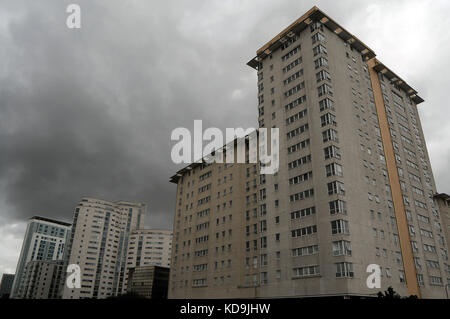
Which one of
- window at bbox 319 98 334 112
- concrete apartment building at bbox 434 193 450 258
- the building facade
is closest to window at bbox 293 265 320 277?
window at bbox 319 98 334 112

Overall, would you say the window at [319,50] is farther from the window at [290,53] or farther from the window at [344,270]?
the window at [344,270]

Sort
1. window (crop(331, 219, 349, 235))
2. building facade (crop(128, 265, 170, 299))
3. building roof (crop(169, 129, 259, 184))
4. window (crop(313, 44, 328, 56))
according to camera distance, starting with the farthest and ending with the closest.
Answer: building facade (crop(128, 265, 170, 299)) → building roof (crop(169, 129, 259, 184)) → window (crop(313, 44, 328, 56)) → window (crop(331, 219, 349, 235))

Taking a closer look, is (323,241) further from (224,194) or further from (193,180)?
(193,180)

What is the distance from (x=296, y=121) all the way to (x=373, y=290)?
104ft

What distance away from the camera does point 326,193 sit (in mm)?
54719

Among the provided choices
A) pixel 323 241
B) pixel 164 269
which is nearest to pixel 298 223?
pixel 323 241

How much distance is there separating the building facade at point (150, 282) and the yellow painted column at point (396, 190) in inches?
5169

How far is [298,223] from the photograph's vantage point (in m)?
57.6

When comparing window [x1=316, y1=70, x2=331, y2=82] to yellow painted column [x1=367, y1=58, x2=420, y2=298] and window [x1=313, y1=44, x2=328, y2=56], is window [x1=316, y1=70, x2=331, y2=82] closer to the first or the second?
window [x1=313, y1=44, x2=328, y2=56]

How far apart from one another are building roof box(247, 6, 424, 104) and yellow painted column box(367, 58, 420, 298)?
11.1 ft

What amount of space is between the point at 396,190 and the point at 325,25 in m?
36.3

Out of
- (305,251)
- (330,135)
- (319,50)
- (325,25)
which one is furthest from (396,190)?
(325,25)

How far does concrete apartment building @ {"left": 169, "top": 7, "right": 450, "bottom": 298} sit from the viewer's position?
176 ft
